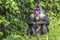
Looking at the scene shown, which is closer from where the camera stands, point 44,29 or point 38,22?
point 38,22

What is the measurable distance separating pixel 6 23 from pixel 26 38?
0.72 m

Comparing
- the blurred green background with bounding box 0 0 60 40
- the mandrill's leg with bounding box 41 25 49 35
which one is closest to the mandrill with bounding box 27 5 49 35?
the mandrill's leg with bounding box 41 25 49 35

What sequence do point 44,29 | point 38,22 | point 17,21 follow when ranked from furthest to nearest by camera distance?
1. point 17,21
2. point 44,29
3. point 38,22

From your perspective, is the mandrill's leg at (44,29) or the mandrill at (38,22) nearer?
the mandrill at (38,22)

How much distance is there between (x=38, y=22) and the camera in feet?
27.7

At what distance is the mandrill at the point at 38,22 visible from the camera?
838 centimetres

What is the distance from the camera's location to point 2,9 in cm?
855

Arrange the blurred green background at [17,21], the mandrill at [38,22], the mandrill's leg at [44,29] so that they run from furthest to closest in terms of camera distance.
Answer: the mandrill's leg at [44,29] < the mandrill at [38,22] < the blurred green background at [17,21]

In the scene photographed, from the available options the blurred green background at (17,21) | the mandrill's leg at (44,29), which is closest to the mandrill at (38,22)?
the mandrill's leg at (44,29)

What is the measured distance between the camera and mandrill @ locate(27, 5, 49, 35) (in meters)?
8.38

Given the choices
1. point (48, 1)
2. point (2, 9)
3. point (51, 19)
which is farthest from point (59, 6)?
point (2, 9)

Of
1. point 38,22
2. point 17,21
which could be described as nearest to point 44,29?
point 38,22

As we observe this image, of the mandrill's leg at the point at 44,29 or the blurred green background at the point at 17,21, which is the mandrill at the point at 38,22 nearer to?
the mandrill's leg at the point at 44,29

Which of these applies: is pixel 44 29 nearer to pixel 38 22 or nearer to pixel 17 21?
pixel 38 22
